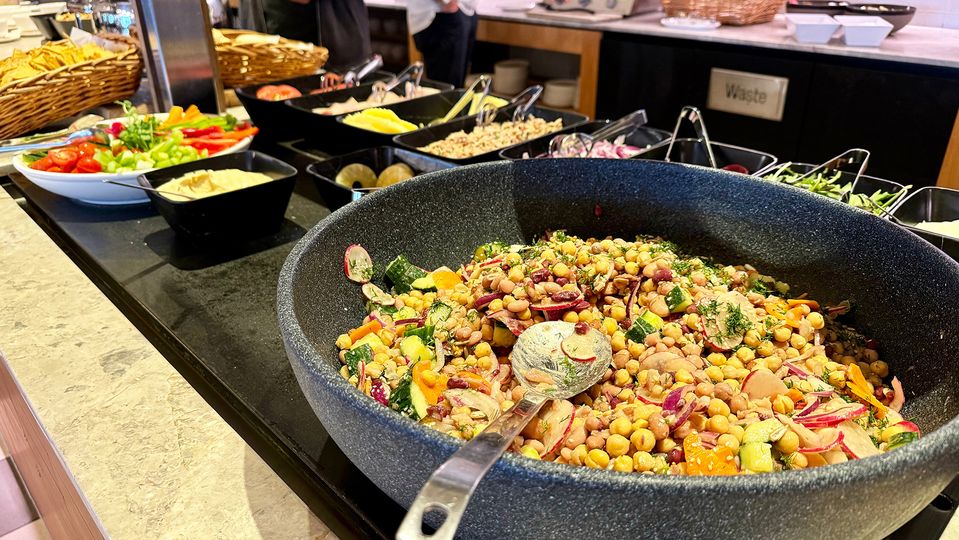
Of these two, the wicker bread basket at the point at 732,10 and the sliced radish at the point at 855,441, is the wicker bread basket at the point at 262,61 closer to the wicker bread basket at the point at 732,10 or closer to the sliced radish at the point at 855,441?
the sliced radish at the point at 855,441

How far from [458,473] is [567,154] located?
4.29 ft

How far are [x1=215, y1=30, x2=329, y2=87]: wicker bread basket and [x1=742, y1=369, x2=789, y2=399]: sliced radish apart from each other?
6.85ft

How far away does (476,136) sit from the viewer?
73.4 inches

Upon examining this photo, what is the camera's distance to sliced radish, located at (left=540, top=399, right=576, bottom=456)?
2.25ft

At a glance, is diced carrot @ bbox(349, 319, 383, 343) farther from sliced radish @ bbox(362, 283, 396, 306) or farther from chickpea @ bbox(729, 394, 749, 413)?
chickpea @ bbox(729, 394, 749, 413)

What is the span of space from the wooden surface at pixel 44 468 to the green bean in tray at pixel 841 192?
48.9 inches

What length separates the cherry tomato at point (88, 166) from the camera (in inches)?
61.2

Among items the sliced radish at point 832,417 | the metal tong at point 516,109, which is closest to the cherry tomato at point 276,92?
the metal tong at point 516,109

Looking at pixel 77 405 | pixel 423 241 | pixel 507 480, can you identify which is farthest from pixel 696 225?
pixel 77 405

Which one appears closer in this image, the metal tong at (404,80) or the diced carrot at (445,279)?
the diced carrot at (445,279)

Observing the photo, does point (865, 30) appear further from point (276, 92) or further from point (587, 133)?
point (276, 92)

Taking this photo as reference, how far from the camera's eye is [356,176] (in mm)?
1457

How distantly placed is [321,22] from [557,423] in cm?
331

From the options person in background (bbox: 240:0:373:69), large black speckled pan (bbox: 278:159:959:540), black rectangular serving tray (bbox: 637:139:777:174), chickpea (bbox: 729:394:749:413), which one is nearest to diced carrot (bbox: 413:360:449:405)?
large black speckled pan (bbox: 278:159:959:540)
